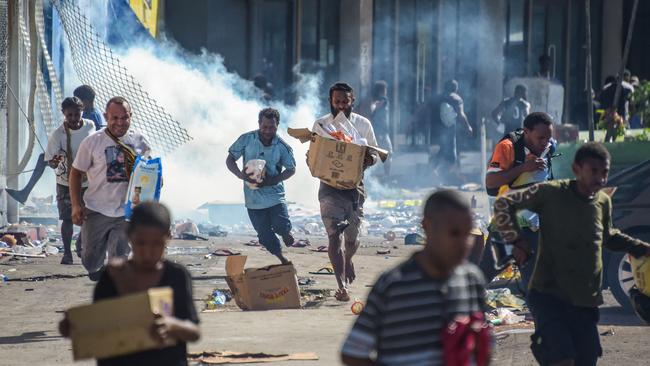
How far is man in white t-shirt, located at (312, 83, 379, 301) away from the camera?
1032cm

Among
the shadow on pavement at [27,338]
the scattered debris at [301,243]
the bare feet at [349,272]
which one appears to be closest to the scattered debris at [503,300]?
the bare feet at [349,272]

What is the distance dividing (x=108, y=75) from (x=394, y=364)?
12.9m

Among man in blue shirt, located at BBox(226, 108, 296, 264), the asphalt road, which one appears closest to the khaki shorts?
the asphalt road

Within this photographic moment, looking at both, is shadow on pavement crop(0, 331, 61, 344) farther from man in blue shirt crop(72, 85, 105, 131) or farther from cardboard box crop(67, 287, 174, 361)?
cardboard box crop(67, 287, 174, 361)

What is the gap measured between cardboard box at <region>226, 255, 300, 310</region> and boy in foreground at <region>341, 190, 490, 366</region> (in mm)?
5548

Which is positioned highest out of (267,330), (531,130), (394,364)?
(531,130)

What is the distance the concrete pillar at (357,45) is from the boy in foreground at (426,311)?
18.2m

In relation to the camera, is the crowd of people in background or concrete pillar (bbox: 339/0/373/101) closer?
the crowd of people in background

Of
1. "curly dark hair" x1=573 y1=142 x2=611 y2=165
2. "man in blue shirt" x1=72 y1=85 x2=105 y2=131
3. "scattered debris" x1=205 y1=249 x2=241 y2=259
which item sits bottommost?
"scattered debris" x1=205 y1=249 x2=241 y2=259

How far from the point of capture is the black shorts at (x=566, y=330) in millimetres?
6086

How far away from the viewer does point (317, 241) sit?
50.5ft

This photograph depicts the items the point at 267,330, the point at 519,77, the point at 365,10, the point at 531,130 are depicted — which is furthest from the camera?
the point at 519,77

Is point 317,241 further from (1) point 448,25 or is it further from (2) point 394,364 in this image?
(2) point 394,364

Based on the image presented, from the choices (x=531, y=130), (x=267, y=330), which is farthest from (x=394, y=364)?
(x=267, y=330)
